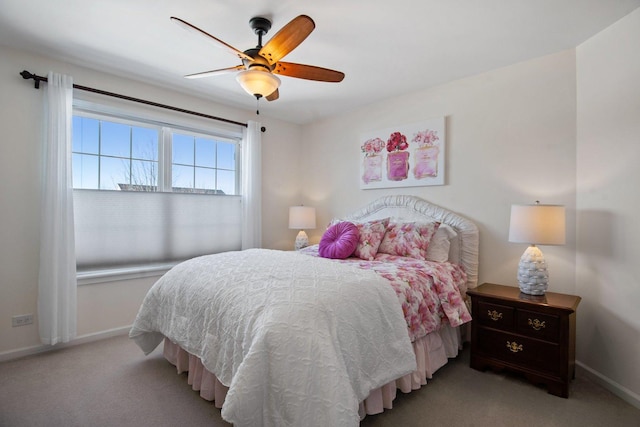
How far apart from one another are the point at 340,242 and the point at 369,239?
271mm

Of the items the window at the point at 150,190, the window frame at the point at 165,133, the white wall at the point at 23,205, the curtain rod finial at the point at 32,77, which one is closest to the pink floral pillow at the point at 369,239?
the window at the point at 150,190

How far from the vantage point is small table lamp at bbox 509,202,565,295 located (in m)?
2.14

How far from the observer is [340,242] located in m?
2.85

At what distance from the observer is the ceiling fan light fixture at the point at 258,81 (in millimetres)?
1922

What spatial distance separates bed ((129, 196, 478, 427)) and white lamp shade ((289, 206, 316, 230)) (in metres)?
1.14

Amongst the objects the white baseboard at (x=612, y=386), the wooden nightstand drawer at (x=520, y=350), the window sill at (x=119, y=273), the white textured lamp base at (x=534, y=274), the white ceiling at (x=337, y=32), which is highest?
the white ceiling at (x=337, y=32)

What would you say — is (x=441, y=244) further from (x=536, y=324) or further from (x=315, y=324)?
(x=315, y=324)

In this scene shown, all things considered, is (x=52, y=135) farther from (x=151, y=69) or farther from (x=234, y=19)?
(x=234, y=19)

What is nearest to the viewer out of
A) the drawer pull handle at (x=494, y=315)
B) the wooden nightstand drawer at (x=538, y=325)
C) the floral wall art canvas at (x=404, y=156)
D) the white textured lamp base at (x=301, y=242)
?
the wooden nightstand drawer at (x=538, y=325)

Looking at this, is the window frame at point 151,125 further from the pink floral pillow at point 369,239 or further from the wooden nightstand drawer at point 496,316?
the wooden nightstand drawer at point 496,316

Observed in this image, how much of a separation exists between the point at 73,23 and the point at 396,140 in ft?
9.63

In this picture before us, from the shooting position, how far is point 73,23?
218cm

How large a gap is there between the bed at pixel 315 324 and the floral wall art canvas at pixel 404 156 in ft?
1.89

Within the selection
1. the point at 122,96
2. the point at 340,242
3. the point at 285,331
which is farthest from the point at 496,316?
the point at 122,96
